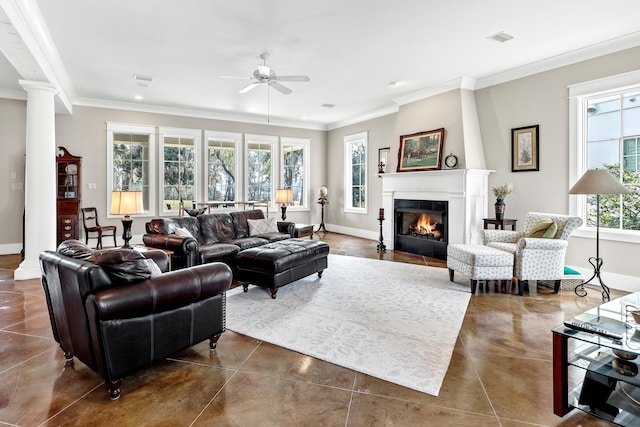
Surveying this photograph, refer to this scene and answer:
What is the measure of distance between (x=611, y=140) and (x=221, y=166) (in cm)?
721

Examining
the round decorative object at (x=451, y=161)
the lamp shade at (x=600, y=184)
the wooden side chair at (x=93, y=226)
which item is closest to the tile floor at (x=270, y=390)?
the lamp shade at (x=600, y=184)

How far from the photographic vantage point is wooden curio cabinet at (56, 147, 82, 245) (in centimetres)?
643

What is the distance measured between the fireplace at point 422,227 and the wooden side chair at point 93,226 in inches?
214

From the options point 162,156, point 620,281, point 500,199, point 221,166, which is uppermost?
point 162,156

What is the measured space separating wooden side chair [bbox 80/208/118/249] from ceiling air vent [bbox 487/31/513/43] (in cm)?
673

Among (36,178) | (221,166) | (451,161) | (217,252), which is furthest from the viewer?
(221,166)

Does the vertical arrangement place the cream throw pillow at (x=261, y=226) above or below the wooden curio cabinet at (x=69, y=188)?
below

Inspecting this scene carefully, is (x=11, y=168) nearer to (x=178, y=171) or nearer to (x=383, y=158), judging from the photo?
(x=178, y=171)

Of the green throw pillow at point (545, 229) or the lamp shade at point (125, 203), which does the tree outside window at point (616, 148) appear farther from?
the lamp shade at point (125, 203)

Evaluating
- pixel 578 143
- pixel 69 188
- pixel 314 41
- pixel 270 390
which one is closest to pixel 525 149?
pixel 578 143

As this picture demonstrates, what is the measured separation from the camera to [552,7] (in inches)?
136

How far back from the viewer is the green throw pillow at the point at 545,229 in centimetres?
412

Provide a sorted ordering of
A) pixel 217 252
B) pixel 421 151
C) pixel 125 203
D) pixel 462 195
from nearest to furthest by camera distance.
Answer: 1. pixel 125 203
2. pixel 217 252
3. pixel 462 195
4. pixel 421 151

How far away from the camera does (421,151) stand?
639 centimetres
